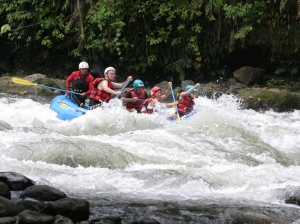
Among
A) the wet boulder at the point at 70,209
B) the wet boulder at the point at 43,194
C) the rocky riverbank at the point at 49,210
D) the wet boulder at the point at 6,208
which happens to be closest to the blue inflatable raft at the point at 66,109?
the rocky riverbank at the point at 49,210

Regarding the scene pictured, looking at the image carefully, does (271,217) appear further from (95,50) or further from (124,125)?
(95,50)

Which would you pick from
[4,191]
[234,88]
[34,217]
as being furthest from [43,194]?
[234,88]

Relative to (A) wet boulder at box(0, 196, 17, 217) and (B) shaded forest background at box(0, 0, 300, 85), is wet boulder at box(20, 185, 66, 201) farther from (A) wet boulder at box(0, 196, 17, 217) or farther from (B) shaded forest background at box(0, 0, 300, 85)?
(B) shaded forest background at box(0, 0, 300, 85)

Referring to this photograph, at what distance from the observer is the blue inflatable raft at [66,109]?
10047 mm

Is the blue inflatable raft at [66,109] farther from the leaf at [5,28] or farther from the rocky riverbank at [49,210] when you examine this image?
the leaf at [5,28]

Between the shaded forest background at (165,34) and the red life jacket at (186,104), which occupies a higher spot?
the shaded forest background at (165,34)

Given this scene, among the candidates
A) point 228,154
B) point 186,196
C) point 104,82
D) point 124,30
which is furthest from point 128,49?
point 186,196

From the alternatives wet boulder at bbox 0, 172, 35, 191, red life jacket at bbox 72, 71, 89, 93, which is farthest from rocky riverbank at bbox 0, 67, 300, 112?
wet boulder at bbox 0, 172, 35, 191

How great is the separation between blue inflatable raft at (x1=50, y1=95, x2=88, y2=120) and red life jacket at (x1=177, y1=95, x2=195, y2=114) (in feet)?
6.02

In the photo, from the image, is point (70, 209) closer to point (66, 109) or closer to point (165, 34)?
point (66, 109)

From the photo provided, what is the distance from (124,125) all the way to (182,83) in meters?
5.61

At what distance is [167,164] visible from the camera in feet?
20.7

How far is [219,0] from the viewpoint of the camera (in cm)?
293

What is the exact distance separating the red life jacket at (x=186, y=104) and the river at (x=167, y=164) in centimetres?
29
